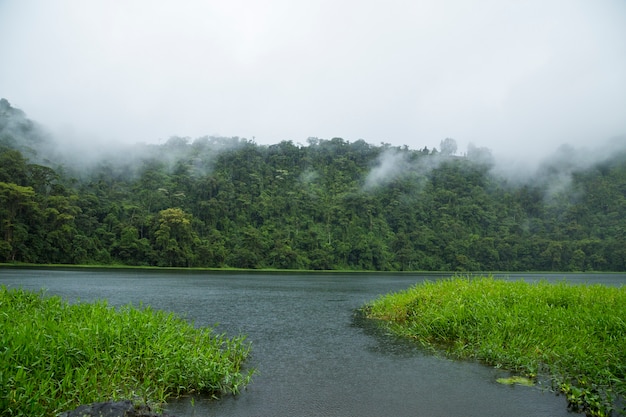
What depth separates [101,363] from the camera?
910 cm

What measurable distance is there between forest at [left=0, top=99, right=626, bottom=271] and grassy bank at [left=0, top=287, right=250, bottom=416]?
72.5m

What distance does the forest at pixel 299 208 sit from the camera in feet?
272

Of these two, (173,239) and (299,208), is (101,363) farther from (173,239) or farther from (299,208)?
(299,208)

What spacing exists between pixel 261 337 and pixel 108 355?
7.63m

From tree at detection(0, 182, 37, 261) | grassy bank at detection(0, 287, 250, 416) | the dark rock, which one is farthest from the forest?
the dark rock

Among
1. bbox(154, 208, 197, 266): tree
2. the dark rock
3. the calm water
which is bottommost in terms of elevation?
the calm water

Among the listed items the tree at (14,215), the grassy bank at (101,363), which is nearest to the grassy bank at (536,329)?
the grassy bank at (101,363)

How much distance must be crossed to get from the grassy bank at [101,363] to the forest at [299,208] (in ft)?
238

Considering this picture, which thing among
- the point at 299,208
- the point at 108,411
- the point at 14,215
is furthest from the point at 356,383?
the point at 299,208

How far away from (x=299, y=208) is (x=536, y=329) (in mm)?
99064

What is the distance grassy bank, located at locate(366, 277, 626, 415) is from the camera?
10181 mm

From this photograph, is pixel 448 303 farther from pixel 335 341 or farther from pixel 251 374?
pixel 251 374

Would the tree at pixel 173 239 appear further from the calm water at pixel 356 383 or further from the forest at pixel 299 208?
the calm water at pixel 356 383

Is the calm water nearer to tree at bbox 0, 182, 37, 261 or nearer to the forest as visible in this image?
tree at bbox 0, 182, 37, 261
